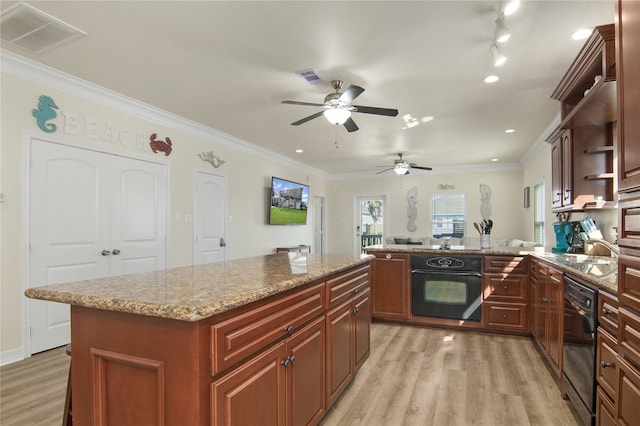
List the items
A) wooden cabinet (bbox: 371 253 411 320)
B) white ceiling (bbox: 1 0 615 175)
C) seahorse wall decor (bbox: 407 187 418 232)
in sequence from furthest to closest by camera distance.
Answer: seahorse wall decor (bbox: 407 187 418 232)
wooden cabinet (bbox: 371 253 411 320)
white ceiling (bbox: 1 0 615 175)

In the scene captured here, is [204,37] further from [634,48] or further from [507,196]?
[507,196]

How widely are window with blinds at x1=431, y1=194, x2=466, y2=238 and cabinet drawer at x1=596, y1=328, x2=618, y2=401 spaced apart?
702cm

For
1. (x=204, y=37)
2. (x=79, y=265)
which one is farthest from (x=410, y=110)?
(x=79, y=265)

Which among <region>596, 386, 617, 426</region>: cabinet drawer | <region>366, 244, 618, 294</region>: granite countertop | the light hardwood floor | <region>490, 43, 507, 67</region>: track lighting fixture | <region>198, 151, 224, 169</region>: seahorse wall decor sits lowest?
the light hardwood floor

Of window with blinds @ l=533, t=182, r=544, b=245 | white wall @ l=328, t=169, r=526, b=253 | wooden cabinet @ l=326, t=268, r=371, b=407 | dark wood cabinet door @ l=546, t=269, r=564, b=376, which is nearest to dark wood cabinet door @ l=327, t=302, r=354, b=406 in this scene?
wooden cabinet @ l=326, t=268, r=371, b=407

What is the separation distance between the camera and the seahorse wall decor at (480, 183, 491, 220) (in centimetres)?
823

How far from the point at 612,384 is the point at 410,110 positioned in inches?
133

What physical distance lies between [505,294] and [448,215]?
5171 millimetres

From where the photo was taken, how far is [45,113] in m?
3.18

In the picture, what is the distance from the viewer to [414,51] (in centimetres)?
279

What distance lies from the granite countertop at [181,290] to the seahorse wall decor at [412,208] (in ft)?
24.1

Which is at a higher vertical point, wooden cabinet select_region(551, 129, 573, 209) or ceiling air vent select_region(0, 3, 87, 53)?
ceiling air vent select_region(0, 3, 87, 53)

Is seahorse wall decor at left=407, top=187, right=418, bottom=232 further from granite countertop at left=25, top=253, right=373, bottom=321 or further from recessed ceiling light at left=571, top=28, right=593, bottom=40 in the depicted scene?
granite countertop at left=25, top=253, right=373, bottom=321

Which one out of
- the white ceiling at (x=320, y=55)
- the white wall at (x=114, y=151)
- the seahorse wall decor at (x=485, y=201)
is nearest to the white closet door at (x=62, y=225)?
the white wall at (x=114, y=151)
